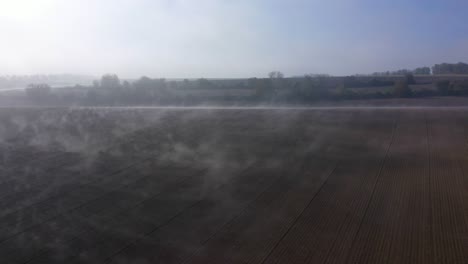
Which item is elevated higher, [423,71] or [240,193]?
[423,71]

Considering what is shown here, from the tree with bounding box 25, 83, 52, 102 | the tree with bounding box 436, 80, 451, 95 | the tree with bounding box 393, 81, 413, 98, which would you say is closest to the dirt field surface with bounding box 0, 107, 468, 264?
the tree with bounding box 393, 81, 413, 98

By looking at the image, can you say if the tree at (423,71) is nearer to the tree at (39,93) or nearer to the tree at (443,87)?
the tree at (443,87)

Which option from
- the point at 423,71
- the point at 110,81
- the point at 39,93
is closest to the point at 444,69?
the point at 423,71

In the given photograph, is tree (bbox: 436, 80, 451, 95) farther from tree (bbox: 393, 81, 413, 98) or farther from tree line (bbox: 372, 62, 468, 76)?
tree line (bbox: 372, 62, 468, 76)

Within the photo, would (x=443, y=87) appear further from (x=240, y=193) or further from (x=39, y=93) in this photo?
(x=39, y=93)

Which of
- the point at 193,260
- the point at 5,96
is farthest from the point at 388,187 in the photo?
the point at 5,96

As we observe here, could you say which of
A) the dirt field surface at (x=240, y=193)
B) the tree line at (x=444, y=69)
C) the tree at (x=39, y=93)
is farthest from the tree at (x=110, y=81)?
the tree line at (x=444, y=69)
